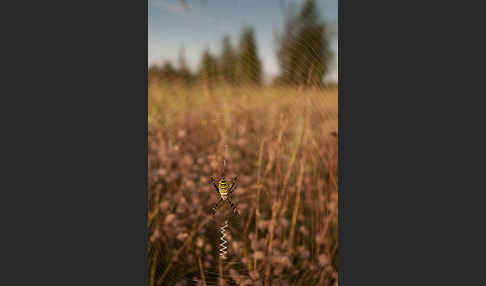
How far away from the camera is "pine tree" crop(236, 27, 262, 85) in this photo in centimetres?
173

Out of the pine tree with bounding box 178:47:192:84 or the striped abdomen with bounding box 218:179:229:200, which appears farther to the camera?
the pine tree with bounding box 178:47:192:84

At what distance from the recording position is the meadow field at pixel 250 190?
5.72 ft

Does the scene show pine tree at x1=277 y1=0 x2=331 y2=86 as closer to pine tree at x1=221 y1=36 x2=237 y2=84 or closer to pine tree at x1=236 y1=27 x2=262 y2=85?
pine tree at x1=236 y1=27 x2=262 y2=85

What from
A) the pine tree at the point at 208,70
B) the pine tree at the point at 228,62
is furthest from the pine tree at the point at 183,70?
the pine tree at the point at 228,62

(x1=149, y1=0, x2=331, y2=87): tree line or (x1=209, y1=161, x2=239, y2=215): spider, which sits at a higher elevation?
(x1=149, y1=0, x2=331, y2=87): tree line

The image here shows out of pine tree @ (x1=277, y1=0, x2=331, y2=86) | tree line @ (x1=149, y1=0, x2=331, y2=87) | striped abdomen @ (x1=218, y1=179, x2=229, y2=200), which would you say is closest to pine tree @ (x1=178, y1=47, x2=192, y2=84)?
tree line @ (x1=149, y1=0, x2=331, y2=87)

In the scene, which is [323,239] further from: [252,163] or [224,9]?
[224,9]

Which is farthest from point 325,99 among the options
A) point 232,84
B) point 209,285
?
point 209,285

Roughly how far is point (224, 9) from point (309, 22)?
23.0 inches

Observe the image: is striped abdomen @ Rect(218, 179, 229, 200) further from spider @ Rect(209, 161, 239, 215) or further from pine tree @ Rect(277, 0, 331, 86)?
pine tree @ Rect(277, 0, 331, 86)

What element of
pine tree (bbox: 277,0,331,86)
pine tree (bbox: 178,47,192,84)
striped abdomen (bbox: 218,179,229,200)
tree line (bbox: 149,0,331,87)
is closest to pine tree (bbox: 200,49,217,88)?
tree line (bbox: 149,0,331,87)

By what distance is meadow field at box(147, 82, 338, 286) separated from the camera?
1742 mm

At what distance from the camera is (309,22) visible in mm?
1705

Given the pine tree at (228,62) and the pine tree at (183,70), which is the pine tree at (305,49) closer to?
the pine tree at (228,62)
